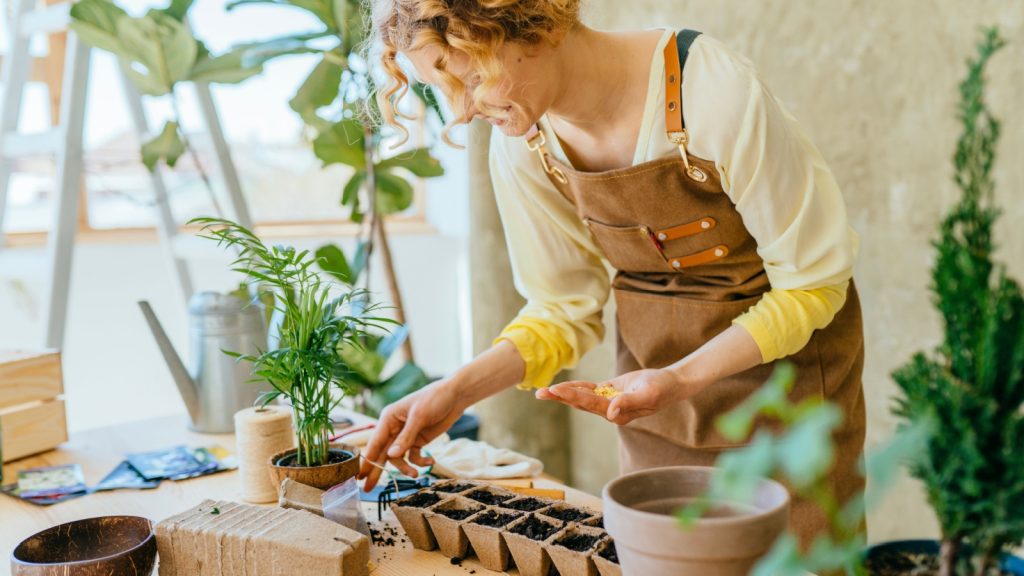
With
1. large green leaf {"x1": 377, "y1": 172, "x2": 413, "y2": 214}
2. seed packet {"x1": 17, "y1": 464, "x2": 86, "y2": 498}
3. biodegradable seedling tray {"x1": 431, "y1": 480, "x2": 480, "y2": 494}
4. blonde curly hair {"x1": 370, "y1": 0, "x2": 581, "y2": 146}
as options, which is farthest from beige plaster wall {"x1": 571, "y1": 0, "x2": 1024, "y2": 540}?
seed packet {"x1": 17, "y1": 464, "x2": 86, "y2": 498}

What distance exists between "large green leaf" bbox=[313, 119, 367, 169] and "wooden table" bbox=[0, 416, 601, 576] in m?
1.04

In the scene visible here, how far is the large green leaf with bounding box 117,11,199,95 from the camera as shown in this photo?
2.49 metres

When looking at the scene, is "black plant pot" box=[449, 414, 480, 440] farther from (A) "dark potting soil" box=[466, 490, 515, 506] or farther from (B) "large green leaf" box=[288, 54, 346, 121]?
(A) "dark potting soil" box=[466, 490, 515, 506]

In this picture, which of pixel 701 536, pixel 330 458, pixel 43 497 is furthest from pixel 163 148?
pixel 701 536

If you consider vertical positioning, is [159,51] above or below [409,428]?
above

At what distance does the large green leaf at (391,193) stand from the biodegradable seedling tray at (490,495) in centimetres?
177

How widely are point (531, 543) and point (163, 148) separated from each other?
1.97m

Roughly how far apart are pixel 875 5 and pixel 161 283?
3101 mm

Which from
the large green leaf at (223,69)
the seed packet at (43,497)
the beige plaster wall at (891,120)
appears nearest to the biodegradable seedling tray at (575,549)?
the seed packet at (43,497)

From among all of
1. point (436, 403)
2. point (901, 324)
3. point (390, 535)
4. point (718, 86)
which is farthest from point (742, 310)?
point (901, 324)

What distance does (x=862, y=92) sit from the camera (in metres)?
2.35

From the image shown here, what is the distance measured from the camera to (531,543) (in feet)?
3.80

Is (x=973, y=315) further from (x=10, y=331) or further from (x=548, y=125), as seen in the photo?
(x=10, y=331)

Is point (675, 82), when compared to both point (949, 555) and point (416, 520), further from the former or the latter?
point (949, 555)
